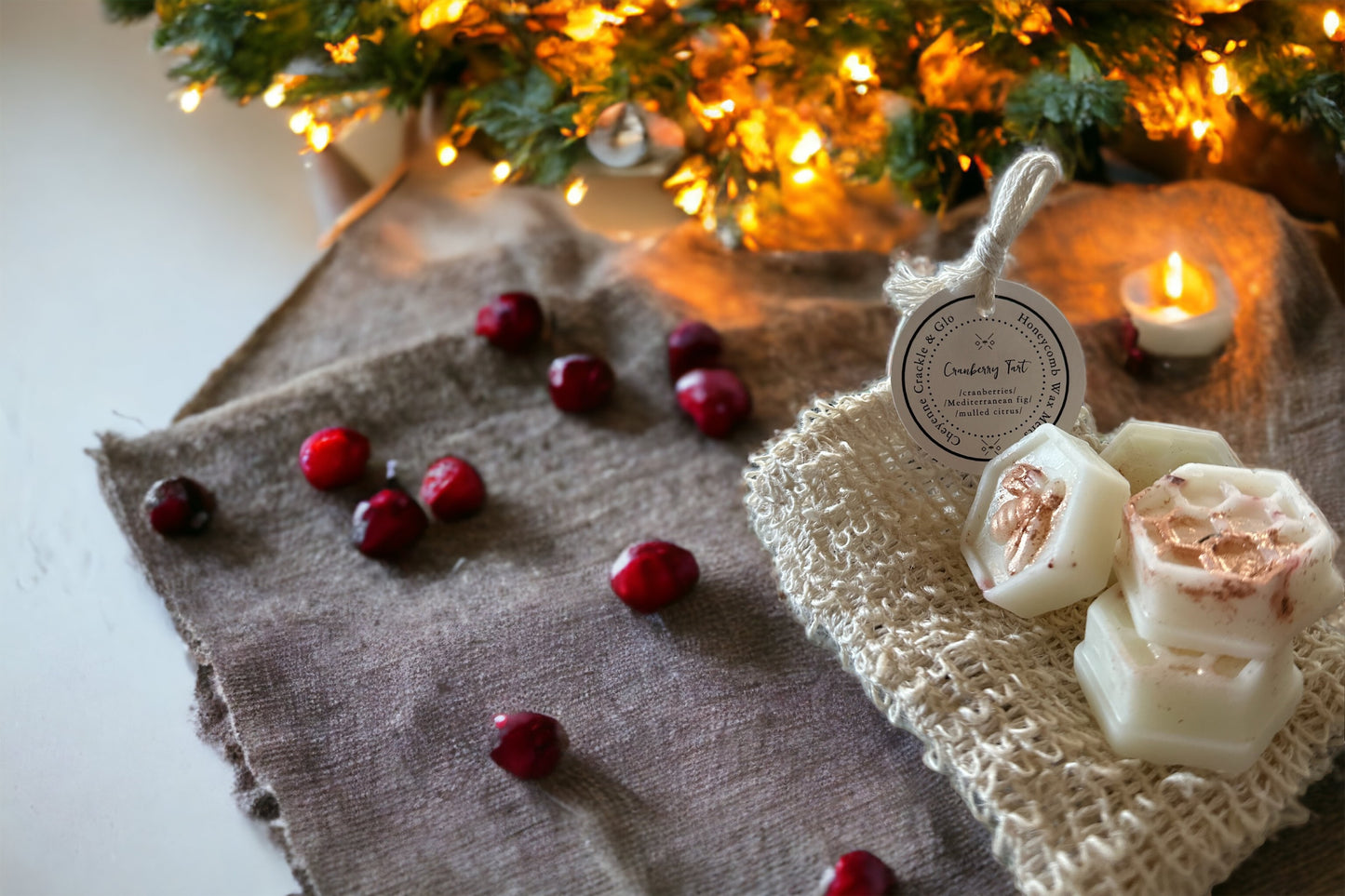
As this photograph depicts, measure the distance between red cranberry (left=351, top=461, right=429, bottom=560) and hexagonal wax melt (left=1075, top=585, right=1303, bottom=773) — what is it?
472 millimetres

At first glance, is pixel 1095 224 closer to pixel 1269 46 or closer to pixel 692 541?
pixel 1269 46

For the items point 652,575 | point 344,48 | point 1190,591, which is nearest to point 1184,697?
point 1190,591

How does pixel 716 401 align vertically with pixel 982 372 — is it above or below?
below

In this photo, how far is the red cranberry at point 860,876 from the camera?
59 cm

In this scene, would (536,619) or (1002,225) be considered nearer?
(1002,225)

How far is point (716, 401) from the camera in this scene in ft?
2.97

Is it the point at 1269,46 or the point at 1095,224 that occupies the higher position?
the point at 1269,46

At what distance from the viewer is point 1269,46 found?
79 centimetres

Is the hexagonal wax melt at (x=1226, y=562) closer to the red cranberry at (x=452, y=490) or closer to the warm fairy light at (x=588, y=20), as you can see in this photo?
the red cranberry at (x=452, y=490)

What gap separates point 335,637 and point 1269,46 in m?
0.76

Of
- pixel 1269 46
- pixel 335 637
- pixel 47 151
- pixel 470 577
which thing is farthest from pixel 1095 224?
pixel 47 151

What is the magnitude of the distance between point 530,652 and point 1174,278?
0.64 metres

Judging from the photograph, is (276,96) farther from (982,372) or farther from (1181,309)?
(1181,309)

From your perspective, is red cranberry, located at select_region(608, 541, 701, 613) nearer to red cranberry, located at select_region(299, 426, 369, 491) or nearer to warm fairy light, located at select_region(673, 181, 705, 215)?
red cranberry, located at select_region(299, 426, 369, 491)
